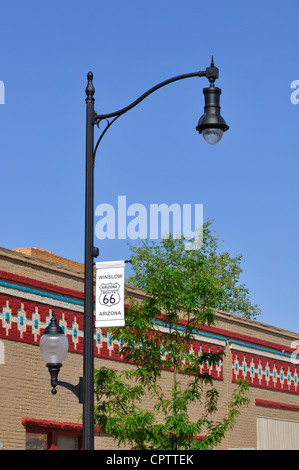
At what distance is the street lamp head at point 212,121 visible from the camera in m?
13.9

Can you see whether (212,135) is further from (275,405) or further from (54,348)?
(275,405)

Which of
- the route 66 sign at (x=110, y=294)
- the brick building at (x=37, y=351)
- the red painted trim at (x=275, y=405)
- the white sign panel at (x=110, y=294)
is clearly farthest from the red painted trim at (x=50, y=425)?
the red painted trim at (x=275, y=405)

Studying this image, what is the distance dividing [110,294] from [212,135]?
302cm

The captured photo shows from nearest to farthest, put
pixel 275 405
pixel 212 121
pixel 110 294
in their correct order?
pixel 110 294, pixel 212 121, pixel 275 405

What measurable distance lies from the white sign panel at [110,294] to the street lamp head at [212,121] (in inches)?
97.6

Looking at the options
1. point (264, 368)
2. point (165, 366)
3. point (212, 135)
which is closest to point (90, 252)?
point (212, 135)

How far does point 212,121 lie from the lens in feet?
45.7

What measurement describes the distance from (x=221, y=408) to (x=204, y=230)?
26.6 m

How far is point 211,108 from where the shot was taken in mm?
14172

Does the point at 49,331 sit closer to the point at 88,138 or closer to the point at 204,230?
the point at 88,138

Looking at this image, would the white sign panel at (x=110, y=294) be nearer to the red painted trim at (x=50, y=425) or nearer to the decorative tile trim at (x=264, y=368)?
the red painted trim at (x=50, y=425)

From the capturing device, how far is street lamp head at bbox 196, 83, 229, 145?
1395 centimetres

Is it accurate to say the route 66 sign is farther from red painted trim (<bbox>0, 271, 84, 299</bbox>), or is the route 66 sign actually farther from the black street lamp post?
red painted trim (<bbox>0, 271, 84, 299</bbox>)
